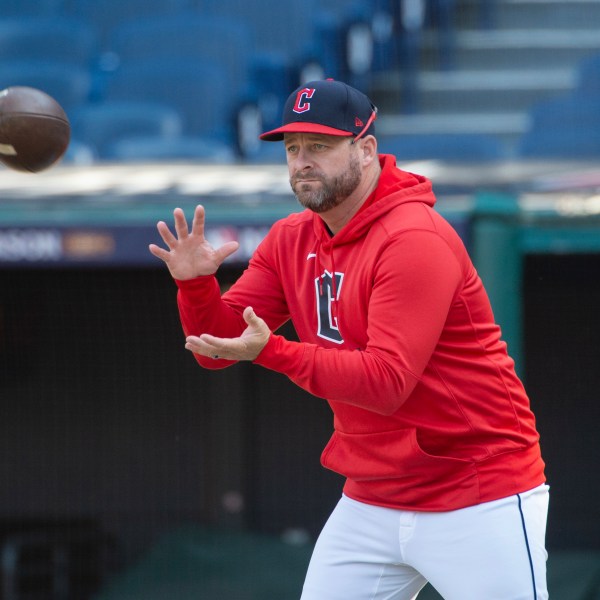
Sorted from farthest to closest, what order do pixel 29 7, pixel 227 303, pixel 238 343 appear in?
pixel 29 7, pixel 227 303, pixel 238 343

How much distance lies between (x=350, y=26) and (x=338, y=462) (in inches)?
146

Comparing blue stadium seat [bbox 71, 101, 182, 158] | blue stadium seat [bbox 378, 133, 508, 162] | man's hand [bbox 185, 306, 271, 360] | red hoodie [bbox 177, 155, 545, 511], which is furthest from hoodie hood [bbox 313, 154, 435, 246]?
blue stadium seat [bbox 71, 101, 182, 158]

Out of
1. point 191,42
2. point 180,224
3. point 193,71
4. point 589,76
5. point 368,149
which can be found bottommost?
point 180,224

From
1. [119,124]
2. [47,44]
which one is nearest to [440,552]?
[119,124]

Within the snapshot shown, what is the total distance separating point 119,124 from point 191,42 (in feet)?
2.57

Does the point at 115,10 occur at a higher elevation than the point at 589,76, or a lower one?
higher

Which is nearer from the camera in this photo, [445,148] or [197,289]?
Answer: [197,289]

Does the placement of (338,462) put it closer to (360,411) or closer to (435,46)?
(360,411)

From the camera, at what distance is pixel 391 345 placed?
6.41ft

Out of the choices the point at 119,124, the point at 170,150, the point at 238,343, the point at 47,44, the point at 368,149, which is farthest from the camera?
the point at 47,44

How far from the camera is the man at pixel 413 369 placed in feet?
6.55

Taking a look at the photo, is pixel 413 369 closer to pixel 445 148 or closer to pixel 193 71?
pixel 445 148

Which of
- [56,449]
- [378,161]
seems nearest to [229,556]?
[56,449]

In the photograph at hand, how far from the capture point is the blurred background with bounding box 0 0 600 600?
3453mm
